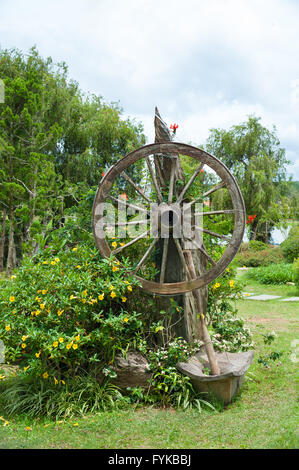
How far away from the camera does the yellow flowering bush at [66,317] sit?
3.37 meters

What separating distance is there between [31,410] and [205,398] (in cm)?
147

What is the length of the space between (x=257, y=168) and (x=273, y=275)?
956 cm

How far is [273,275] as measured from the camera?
35.9 ft

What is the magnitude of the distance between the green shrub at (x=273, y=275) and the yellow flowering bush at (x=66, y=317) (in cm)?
787

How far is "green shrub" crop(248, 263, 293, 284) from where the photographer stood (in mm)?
10797

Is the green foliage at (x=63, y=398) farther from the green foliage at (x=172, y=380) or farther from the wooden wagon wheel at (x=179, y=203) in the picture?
the wooden wagon wheel at (x=179, y=203)

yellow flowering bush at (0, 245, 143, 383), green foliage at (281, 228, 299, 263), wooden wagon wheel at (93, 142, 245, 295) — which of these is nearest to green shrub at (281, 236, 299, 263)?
green foliage at (281, 228, 299, 263)

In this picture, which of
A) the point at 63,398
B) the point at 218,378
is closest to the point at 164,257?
the point at 218,378

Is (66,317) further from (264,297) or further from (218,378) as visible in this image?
(264,297)

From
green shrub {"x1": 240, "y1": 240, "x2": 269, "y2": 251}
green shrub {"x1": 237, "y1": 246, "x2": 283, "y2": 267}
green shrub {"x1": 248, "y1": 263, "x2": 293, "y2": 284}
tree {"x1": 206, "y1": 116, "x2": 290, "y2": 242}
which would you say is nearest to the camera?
green shrub {"x1": 248, "y1": 263, "x2": 293, "y2": 284}

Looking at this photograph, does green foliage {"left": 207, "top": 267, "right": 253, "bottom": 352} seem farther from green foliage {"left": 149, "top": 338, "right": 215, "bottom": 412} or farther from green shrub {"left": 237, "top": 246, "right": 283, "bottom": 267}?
green shrub {"left": 237, "top": 246, "right": 283, "bottom": 267}

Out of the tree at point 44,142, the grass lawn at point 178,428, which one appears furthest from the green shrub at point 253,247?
the grass lawn at point 178,428

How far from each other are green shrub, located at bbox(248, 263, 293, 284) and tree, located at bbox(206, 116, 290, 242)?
7176mm
